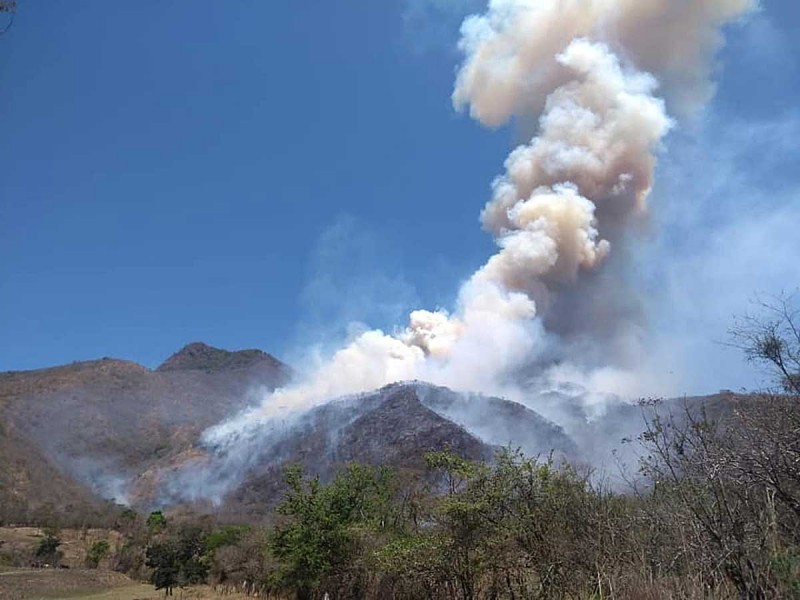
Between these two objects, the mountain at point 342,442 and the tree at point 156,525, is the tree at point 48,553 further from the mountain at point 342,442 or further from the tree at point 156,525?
the mountain at point 342,442

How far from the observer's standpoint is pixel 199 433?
16762 cm

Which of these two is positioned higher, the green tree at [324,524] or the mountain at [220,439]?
the mountain at [220,439]

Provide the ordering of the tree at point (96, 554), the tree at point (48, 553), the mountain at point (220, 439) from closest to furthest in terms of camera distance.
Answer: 1. the tree at point (48, 553)
2. the tree at point (96, 554)
3. the mountain at point (220, 439)

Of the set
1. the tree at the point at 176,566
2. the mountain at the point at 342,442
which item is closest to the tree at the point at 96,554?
the tree at the point at 176,566

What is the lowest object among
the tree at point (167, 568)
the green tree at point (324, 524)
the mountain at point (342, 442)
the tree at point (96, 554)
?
the tree at point (96, 554)

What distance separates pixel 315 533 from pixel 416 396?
104349 millimetres

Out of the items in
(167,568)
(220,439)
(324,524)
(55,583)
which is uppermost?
(220,439)

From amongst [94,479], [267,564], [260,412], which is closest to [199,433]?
[260,412]

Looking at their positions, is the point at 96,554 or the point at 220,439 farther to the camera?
the point at 220,439

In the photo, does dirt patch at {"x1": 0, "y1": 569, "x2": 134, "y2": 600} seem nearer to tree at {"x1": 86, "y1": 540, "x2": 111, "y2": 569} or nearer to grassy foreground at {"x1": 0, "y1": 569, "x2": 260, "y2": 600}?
grassy foreground at {"x1": 0, "y1": 569, "x2": 260, "y2": 600}

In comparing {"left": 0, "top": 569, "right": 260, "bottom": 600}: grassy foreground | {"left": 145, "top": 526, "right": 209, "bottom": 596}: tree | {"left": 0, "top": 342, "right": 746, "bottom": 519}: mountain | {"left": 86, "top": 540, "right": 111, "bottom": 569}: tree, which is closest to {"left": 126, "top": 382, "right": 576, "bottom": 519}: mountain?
{"left": 0, "top": 342, "right": 746, "bottom": 519}: mountain

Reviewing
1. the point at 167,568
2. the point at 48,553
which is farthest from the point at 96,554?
the point at 167,568

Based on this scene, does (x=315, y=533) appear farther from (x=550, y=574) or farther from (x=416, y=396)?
(x=416, y=396)

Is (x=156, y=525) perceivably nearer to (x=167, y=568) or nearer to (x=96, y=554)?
(x=96, y=554)
